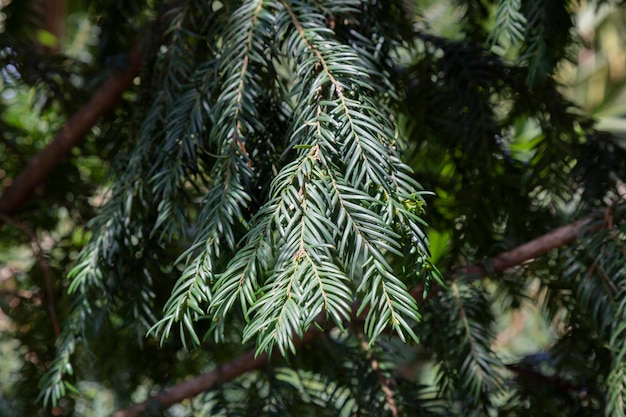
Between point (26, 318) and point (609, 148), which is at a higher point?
point (609, 148)

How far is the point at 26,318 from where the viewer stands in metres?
1.02

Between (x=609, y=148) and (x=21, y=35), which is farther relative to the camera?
(x=21, y=35)

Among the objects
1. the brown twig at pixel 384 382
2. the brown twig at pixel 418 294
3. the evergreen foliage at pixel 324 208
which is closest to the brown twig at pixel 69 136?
the evergreen foliage at pixel 324 208

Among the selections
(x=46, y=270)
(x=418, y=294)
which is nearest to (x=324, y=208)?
(x=418, y=294)

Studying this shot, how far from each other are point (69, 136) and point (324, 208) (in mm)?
638

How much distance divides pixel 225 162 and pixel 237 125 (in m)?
0.03

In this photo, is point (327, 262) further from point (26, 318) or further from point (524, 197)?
point (26, 318)

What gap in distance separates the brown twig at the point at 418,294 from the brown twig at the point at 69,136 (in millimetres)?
380

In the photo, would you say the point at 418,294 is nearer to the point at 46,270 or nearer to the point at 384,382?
the point at 384,382

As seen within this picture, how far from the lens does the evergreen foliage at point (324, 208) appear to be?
0.48 metres

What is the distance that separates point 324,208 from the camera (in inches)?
18.4

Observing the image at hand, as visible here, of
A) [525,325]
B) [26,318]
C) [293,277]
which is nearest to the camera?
[293,277]

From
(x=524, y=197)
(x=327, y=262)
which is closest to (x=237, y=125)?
(x=327, y=262)

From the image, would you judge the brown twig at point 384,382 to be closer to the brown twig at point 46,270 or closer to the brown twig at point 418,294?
the brown twig at point 418,294
